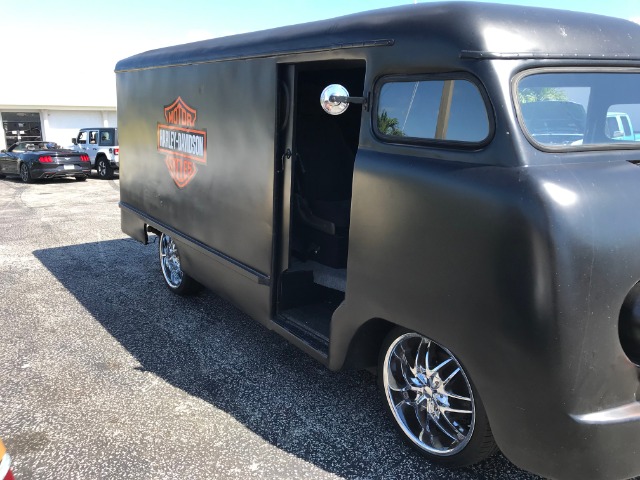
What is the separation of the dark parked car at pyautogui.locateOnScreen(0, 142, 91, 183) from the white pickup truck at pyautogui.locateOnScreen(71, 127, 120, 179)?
0.90 meters

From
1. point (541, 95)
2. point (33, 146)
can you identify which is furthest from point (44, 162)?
point (541, 95)

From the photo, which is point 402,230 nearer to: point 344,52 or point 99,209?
point 344,52

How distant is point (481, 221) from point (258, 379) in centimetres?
234

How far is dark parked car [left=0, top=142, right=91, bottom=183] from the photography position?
1598 cm

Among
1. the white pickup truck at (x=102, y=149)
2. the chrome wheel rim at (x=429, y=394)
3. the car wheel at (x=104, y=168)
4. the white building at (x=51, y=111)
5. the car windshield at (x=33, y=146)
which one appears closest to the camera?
the chrome wheel rim at (x=429, y=394)

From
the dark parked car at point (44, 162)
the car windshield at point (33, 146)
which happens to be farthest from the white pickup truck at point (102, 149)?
the car windshield at point (33, 146)

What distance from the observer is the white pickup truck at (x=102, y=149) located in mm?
17781

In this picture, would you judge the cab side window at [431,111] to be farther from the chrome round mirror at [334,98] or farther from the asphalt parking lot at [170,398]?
the asphalt parking lot at [170,398]

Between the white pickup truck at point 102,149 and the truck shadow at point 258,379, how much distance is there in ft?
41.5

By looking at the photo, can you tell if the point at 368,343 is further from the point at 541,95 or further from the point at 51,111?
the point at 51,111

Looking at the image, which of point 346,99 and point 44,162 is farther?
point 44,162

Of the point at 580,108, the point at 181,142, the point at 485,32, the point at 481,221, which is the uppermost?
the point at 485,32

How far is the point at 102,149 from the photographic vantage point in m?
17.9

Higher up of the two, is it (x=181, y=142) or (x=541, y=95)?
(x=541, y=95)
